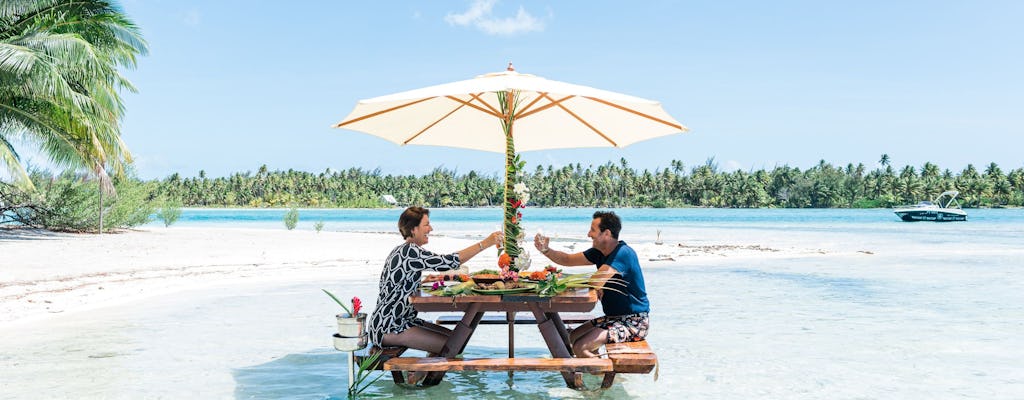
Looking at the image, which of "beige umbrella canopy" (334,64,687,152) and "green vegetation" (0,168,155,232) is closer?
"beige umbrella canopy" (334,64,687,152)

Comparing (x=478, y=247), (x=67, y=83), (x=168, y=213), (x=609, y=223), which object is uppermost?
(x=67, y=83)

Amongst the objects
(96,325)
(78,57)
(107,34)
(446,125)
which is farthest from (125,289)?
(107,34)

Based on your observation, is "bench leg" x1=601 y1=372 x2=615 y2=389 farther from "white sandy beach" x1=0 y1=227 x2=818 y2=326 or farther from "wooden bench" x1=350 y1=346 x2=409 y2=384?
"white sandy beach" x1=0 y1=227 x2=818 y2=326

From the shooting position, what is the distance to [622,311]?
5.97 meters

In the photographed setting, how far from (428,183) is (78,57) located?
130987 mm

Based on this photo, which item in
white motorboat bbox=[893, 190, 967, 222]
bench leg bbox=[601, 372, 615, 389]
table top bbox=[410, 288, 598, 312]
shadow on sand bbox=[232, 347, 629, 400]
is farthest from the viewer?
white motorboat bbox=[893, 190, 967, 222]

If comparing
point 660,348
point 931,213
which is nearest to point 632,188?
point 931,213

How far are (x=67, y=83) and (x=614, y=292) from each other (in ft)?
60.3

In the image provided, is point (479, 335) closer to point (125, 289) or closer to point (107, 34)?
point (125, 289)

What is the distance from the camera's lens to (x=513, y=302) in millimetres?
5434

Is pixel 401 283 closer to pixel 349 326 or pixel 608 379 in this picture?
pixel 349 326

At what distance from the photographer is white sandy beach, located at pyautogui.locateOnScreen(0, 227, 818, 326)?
12.0 m

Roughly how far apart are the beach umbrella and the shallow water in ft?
7.13

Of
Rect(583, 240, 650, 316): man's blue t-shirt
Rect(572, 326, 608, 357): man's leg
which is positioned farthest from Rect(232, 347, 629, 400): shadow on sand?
Rect(583, 240, 650, 316): man's blue t-shirt
